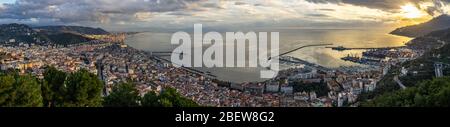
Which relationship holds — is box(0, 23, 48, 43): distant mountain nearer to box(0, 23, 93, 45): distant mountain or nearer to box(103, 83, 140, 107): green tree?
box(0, 23, 93, 45): distant mountain

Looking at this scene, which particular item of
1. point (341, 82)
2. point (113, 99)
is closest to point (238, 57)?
point (341, 82)

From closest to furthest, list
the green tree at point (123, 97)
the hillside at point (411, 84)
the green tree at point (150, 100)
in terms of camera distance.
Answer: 1. the green tree at point (150, 100)
2. the green tree at point (123, 97)
3. the hillside at point (411, 84)

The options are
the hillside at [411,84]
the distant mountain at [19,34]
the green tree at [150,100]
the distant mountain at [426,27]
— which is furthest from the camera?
the distant mountain at [426,27]

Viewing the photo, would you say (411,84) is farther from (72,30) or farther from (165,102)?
(72,30)

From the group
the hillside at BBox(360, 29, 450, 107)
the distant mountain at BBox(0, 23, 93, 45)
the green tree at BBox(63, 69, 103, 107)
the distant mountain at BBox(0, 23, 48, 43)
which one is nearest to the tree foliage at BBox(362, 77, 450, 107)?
the hillside at BBox(360, 29, 450, 107)

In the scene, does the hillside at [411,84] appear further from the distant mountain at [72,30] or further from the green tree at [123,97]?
the distant mountain at [72,30]

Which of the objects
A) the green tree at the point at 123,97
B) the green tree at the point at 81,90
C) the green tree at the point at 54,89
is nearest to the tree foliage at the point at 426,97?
the green tree at the point at 123,97
